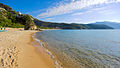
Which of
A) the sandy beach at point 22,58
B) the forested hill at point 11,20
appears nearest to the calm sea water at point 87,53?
the sandy beach at point 22,58

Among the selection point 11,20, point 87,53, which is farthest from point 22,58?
point 11,20

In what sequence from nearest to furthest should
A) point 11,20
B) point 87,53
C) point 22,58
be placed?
1. point 22,58
2. point 87,53
3. point 11,20

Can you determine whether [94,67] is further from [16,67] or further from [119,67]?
[16,67]

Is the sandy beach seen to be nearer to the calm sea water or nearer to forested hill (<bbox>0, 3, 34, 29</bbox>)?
the calm sea water

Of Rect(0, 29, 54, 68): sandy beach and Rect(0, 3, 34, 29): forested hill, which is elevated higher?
Rect(0, 3, 34, 29): forested hill

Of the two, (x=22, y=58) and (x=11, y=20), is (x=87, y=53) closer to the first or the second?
(x=22, y=58)

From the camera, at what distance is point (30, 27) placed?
241 feet

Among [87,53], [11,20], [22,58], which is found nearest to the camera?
[22,58]

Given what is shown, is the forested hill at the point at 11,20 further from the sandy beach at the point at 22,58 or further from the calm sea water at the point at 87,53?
the calm sea water at the point at 87,53

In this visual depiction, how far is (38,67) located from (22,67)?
100 cm

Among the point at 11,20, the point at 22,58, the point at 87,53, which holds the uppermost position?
the point at 11,20

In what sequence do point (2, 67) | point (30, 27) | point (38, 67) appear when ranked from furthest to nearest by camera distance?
point (30, 27)
point (38, 67)
point (2, 67)

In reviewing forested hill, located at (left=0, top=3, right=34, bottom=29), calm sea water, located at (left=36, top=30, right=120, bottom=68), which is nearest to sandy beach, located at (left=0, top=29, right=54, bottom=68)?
calm sea water, located at (left=36, top=30, right=120, bottom=68)

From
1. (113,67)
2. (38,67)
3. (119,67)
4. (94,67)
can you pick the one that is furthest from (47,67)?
(119,67)
